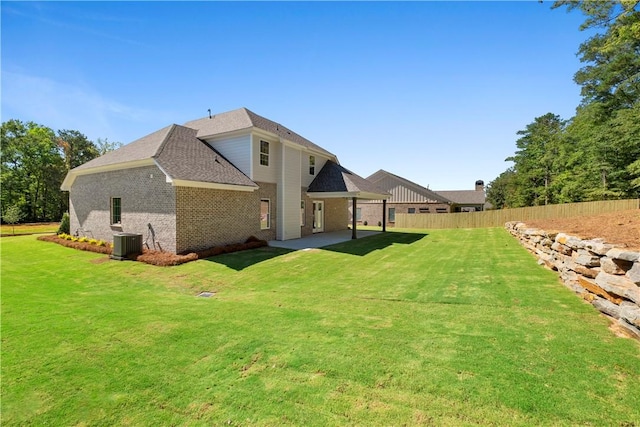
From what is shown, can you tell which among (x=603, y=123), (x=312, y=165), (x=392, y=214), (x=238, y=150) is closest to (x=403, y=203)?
(x=392, y=214)

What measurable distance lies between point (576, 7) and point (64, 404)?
1881 cm

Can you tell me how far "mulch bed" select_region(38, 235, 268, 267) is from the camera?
10.3 meters

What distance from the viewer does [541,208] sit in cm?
2309

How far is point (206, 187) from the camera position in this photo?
38.9 ft

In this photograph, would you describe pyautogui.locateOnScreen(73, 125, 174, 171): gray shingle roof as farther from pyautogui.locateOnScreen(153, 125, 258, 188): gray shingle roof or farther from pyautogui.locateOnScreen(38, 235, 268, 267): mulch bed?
pyautogui.locateOnScreen(38, 235, 268, 267): mulch bed

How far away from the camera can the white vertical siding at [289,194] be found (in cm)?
1606

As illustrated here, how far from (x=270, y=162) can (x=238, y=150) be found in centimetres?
181

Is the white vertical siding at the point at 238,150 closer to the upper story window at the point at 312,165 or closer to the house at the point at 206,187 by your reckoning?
the house at the point at 206,187

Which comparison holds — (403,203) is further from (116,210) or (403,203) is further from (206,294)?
(206,294)

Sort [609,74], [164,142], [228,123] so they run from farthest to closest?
1. [609,74]
2. [228,123]
3. [164,142]

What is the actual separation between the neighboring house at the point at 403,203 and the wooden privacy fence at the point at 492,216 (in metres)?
4.10

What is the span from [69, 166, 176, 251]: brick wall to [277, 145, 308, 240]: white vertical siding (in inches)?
240

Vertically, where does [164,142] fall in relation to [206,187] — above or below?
above

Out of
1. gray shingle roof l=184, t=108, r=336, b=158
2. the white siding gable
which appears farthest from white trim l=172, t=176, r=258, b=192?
the white siding gable
